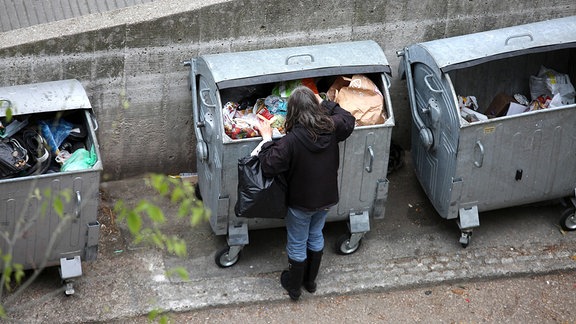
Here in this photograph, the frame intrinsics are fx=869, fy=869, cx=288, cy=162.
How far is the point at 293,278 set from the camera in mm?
5742

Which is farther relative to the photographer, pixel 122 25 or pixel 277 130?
pixel 122 25

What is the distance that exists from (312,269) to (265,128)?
101 centimetres

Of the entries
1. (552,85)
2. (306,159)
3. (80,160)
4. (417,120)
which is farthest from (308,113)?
(552,85)

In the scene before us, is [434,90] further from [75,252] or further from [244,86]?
[75,252]

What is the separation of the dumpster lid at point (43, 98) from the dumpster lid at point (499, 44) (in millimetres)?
2377

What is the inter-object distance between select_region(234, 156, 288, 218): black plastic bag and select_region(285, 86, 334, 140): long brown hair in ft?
1.18

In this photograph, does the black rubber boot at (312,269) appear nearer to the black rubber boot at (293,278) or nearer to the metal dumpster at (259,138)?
the black rubber boot at (293,278)

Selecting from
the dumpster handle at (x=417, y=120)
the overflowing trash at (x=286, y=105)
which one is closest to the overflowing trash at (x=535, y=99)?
the dumpster handle at (x=417, y=120)

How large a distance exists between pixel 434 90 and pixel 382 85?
0.36 m

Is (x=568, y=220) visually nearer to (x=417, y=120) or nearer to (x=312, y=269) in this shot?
(x=417, y=120)

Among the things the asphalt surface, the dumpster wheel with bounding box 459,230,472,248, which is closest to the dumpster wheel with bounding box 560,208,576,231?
the asphalt surface

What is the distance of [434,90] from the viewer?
19.3 feet

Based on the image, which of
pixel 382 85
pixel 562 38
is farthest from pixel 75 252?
pixel 562 38

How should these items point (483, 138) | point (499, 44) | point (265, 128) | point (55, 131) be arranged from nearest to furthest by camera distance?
point (265, 128)
point (55, 131)
point (483, 138)
point (499, 44)
